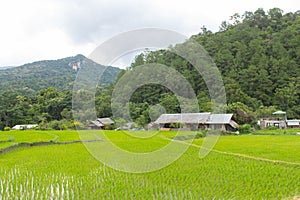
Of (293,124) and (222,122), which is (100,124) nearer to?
(222,122)

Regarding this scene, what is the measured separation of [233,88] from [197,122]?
Answer: 9363 mm

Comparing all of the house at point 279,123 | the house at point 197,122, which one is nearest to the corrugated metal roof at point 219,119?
the house at point 197,122

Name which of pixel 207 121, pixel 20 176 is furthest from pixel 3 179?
pixel 207 121

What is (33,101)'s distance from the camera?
38.7m

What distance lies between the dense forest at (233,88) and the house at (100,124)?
130 cm

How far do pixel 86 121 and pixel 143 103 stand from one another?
638cm

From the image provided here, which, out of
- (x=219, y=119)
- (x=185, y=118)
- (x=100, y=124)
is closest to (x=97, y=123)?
(x=100, y=124)

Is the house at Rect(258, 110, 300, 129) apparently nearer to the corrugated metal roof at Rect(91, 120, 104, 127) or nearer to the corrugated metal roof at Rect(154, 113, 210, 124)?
the corrugated metal roof at Rect(154, 113, 210, 124)

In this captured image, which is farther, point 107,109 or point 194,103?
point 107,109

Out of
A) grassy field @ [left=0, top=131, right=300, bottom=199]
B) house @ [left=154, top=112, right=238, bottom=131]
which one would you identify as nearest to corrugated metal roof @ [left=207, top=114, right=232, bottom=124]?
house @ [left=154, top=112, right=238, bottom=131]

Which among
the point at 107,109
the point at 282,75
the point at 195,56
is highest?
the point at 195,56

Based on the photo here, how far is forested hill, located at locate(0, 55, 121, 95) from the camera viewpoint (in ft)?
149

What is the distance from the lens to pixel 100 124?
3084 centimetres

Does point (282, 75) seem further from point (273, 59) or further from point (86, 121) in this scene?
point (86, 121)
